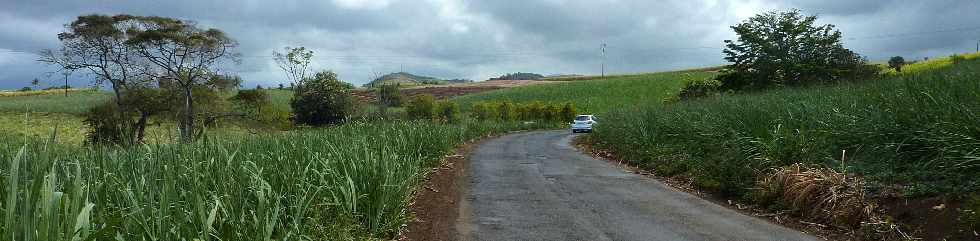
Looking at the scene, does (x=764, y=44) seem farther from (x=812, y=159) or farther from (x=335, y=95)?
(x=335, y=95)

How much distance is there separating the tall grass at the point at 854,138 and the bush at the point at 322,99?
3052cm

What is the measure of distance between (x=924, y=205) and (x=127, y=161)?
7.80 m

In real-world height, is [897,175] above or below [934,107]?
below

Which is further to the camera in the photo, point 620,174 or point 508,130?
point 508,130

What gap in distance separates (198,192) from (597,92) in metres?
81.5

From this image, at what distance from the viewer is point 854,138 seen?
859 centimetres

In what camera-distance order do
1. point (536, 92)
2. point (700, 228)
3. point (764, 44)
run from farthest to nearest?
point (536, 92) < point (764, 44) < point (700, 228)

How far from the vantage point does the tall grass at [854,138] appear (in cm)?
666

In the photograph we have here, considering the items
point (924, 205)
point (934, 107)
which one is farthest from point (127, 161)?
point (934, 107)

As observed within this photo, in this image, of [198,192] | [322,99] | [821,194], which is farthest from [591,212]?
[322,99]

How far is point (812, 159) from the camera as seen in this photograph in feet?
27.9

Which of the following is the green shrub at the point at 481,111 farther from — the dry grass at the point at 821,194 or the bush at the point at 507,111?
the dry grass at the point at 821,194

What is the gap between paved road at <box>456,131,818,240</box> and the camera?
6.75m

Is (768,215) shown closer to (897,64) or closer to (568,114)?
(568,114)
